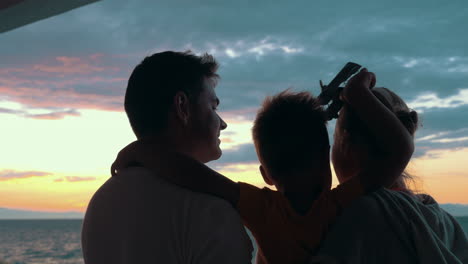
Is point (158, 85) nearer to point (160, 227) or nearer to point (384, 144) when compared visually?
point (160, 227)

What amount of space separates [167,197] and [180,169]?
6 centimetres

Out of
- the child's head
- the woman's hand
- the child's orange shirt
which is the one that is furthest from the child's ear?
the woman's hand

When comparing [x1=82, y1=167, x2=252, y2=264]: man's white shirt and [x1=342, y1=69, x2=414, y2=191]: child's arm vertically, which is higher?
[x1=342, y1=69, x2=414, y2=191]: child's arm

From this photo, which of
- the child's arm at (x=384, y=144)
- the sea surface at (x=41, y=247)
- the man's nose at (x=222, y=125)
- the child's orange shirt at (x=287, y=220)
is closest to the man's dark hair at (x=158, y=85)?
the man's nose at (x=222, y=125)

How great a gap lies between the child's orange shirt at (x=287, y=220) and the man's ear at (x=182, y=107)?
0.17 meters

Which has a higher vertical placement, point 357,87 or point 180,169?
point 357,87

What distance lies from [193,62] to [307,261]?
1.53 ft

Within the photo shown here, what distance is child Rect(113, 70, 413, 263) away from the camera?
0.80 meters

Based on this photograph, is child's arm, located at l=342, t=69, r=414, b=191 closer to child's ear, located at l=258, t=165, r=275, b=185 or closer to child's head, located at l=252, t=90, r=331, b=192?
child's head, located at l=252, t=90, r=331, b=192

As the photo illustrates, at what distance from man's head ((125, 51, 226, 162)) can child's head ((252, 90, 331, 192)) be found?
5.0 inches

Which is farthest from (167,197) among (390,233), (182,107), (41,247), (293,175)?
(41,247)

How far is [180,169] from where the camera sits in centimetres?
77

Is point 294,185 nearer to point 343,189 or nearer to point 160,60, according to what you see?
point 343,189

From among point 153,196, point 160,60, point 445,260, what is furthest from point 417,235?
point 160,60
